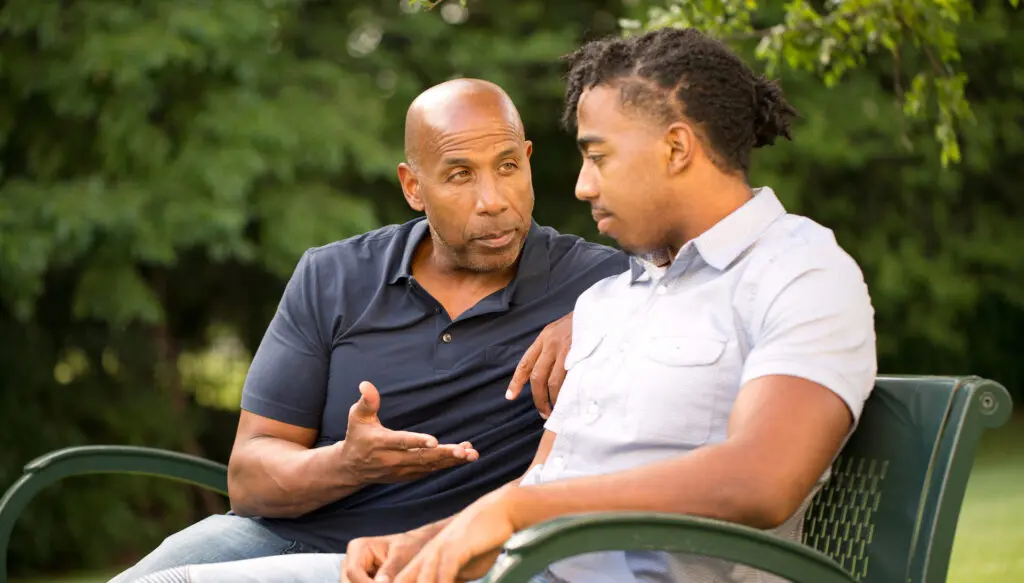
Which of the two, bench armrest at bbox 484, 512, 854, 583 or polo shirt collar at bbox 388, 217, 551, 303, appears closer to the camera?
bench armrest at bbox 484, 512, 854, 583

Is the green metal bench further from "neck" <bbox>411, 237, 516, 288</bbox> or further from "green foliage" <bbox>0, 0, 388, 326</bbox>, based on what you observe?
"green foliage" <bbox>0, 0, 388, 326</bbox>

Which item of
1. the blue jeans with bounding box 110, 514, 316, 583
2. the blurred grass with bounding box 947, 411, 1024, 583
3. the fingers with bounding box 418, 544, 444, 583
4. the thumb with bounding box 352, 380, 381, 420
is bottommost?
the blurred grass with bounding box 947, 411, 1024, 583

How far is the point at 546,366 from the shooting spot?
8.45ft

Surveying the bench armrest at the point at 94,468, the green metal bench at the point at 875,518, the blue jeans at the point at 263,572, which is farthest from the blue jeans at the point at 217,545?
the green metal bench at the point at 875,518

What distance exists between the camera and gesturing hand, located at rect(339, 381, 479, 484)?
2.36 meters

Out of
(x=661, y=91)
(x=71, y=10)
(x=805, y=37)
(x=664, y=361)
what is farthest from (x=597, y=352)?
(x=71, y=10)

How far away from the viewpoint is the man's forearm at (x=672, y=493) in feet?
6.04

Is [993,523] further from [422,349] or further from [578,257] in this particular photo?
[422,349]

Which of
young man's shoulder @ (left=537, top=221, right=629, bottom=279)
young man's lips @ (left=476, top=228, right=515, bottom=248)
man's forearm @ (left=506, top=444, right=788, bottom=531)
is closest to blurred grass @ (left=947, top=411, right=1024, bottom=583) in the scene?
young man's shoulder @ (left=537, top=221, right=629, bottom=279)

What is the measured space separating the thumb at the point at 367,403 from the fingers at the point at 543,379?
324 mm

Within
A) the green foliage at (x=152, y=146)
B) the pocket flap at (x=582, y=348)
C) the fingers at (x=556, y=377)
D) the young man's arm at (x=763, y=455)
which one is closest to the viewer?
the young man's arm at (x=763, y=455)

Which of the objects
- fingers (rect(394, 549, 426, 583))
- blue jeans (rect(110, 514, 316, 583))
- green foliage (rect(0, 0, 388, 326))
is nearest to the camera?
fingers (rect(394, 549, 426, 583))

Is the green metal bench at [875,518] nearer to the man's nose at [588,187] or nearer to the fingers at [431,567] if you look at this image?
the fingers at [431,567]

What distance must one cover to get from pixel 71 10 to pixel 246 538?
516 cm
